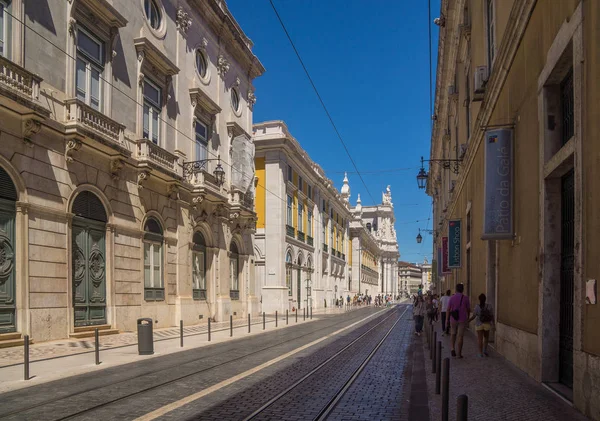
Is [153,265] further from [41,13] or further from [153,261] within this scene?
[41,13]

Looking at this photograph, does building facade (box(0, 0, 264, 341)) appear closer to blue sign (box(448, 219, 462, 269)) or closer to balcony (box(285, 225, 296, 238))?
blue sign (box(448, 219, 462, 269))

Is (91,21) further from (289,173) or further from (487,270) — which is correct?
(289,173)

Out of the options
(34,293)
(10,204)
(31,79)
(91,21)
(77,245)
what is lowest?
(34,293)

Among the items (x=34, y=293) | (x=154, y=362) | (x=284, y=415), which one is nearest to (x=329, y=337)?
(x=154, y=362)

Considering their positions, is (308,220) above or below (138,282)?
above

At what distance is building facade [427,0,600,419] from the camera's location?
6.35 metres

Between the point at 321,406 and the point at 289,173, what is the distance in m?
37.3

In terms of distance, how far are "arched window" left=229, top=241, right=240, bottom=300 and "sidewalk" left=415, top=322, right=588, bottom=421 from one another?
2028cm

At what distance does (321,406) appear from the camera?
25.9ft

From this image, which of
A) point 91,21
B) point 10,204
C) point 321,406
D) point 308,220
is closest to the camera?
point 321,406

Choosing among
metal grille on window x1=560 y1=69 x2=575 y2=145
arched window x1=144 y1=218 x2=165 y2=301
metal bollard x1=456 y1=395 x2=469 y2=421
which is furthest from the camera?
arched window x1=144 y1=218 x2=165 y2=301

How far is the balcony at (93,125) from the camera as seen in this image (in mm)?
16125

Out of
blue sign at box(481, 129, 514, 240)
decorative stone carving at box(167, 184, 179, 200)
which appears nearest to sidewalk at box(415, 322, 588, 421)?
blue sign at box(481, 129, 514, 240)

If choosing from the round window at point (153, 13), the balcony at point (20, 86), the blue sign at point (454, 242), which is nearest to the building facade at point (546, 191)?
the blue sign at point (454, 242)
